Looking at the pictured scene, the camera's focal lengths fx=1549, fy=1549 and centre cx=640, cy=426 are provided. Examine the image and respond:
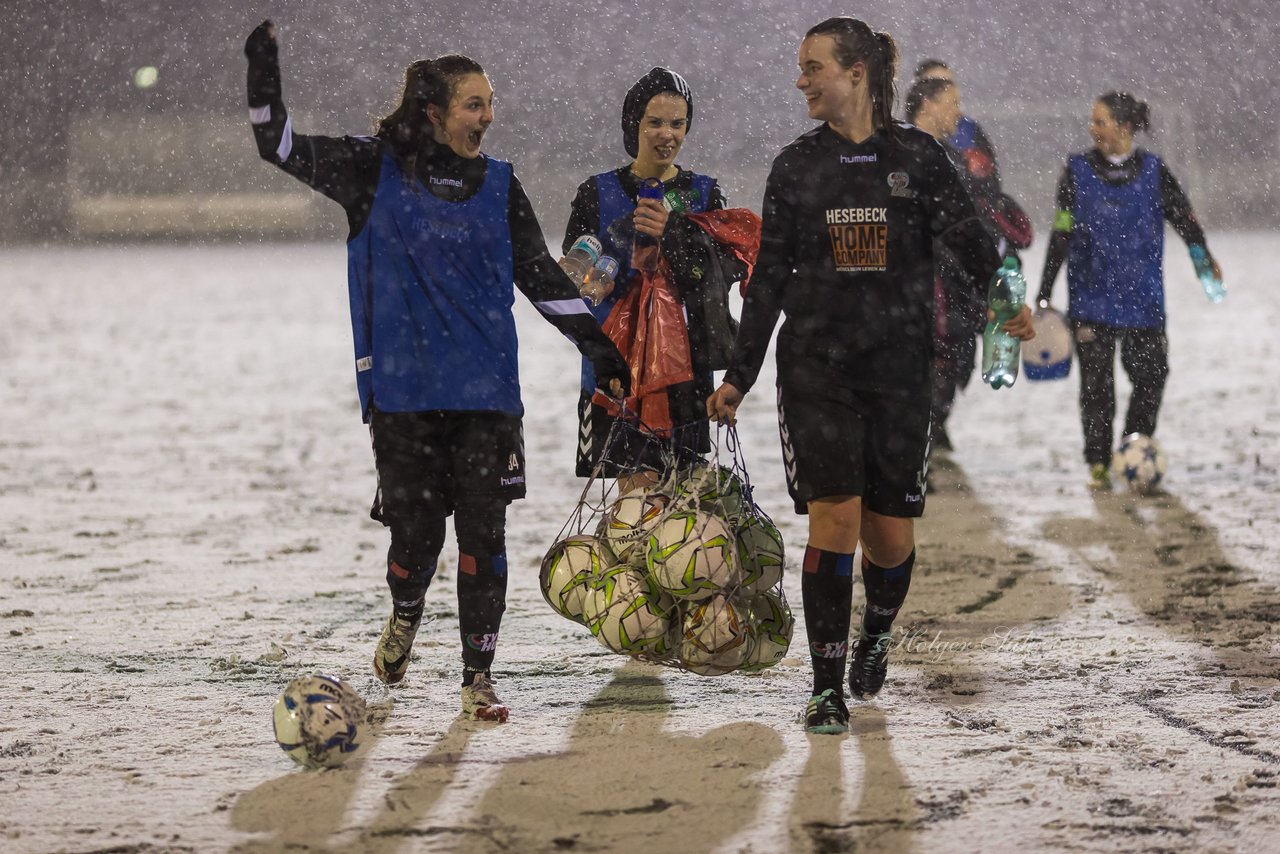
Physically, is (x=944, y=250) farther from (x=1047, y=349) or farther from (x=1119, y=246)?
(x=1119, y=246)

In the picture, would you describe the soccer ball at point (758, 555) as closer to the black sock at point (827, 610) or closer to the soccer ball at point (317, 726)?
the black sock at point (827, 610)

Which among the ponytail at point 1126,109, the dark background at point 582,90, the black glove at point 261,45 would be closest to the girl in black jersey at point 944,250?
the ponytail at point 1126,109

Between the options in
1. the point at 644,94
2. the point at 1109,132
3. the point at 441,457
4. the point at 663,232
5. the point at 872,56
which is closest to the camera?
the point at 872,56

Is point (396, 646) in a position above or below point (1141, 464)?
below

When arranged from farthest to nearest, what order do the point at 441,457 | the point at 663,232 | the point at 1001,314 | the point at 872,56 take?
the point at 663,232, the point at 441,457, the point at 1001,314, the point at 872,56

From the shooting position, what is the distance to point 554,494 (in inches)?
342

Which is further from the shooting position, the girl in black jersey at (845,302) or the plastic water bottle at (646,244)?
the plastic water bottle at (646,244)

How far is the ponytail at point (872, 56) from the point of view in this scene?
431 cm

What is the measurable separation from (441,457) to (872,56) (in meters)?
1.69

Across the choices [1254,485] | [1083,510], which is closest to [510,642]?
[1083,510]

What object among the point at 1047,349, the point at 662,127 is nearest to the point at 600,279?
the point at 662,127

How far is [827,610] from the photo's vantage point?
4.36 meters

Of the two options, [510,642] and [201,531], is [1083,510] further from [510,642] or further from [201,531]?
[201,531]

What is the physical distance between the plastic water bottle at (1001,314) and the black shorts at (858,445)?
33 centimetres
